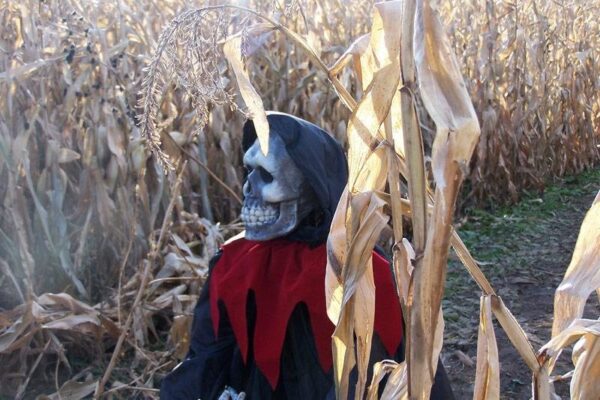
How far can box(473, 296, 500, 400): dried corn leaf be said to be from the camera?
37.9 inches

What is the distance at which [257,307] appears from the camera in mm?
1947

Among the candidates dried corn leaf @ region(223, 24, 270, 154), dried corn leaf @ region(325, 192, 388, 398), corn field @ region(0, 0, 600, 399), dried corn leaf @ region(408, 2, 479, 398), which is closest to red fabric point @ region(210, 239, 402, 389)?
corn field @ region(0, 0, 600, 399)

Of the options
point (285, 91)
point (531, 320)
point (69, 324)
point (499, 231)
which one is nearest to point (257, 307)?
point (69, 324)

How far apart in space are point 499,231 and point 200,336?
3.39 meters

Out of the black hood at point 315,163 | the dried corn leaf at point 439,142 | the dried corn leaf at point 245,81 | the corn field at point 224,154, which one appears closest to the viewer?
the dried corn leaf at point 439,142

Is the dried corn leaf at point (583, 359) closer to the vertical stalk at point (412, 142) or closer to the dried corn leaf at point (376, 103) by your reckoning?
the vertical stalk at point (412, 142)

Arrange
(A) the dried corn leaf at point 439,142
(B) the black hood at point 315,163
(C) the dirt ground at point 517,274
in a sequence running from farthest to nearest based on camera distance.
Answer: (C) the dirt ground at point 517,274 → (B) the black hood at point 315,163 → (A) the dried corn leaf at point 439,142

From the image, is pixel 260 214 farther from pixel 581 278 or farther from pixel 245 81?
pixel 581 278

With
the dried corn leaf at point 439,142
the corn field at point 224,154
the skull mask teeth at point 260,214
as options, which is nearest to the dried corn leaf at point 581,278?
the corn field at point 224,154

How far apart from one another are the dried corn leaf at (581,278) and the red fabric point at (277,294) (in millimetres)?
829

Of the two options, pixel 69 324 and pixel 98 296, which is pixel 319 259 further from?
pixel 98 296

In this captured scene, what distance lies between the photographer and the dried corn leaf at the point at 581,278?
3.18 feet

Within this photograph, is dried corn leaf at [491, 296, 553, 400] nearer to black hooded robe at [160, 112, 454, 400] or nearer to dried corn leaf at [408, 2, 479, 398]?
dried corn leaf at [408, 2, 479, 398]

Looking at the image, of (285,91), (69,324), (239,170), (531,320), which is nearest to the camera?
(69,324)
